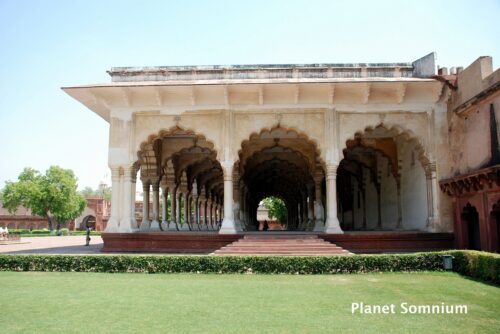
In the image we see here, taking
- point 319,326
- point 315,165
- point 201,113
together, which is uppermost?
point 201,113

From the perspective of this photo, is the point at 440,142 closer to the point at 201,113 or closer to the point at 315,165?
the point at 315,165

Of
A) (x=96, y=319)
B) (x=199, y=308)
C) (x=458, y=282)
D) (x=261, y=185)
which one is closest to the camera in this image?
(x=96, y=319)

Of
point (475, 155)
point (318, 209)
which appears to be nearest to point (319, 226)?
point (318, 209)

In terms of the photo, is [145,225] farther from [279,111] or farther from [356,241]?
[356,241]

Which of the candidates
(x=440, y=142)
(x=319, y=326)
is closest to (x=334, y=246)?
(x=440, y=142)

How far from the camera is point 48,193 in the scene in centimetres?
4562

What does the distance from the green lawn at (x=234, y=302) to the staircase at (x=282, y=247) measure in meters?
2.20

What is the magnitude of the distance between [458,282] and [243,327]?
5122 mm

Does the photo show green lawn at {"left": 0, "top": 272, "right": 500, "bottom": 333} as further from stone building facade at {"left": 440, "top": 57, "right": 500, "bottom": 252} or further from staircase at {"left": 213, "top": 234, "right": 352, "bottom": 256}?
stone building facade at {"left": 440, "top": 57, "right": 500, "bottom": 252}

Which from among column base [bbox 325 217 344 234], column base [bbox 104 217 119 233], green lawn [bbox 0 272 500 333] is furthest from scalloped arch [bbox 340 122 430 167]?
column base [bbox 104 217 119 233]

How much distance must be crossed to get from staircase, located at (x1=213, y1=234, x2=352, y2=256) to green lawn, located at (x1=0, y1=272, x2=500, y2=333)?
86.8 inches

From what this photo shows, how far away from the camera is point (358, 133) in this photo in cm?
1419

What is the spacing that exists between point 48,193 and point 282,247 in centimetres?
3968

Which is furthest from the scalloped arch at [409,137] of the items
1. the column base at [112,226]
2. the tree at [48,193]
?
the tree at [48,193]
